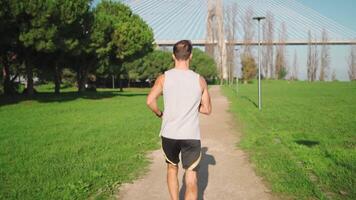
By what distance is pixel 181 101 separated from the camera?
13.9 ft

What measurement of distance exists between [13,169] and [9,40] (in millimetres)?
20918

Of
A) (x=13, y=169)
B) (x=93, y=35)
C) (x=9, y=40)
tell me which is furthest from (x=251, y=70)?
(x=13, y=169)

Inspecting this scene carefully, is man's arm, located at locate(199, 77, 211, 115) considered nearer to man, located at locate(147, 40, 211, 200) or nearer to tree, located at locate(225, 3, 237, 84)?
man, located at locate(147, 40, 211, 200)

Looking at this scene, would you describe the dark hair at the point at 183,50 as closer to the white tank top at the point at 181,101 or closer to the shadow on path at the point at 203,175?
the white tank top at the point at 181,101

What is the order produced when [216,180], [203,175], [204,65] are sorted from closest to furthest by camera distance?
[216,180], [203,175], [204,65]

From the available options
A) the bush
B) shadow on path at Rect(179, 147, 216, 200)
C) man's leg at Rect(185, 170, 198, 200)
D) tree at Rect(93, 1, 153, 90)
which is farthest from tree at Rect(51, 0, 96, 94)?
the bush

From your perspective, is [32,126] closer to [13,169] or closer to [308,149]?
[13,169]

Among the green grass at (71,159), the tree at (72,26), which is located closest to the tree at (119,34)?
the tree at (72,26)

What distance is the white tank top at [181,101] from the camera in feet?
13.9

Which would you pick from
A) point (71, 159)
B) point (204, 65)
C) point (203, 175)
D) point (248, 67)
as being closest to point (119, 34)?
point (71, 159)

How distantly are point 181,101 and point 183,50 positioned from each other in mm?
492

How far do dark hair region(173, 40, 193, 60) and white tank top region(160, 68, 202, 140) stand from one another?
0.45 feet

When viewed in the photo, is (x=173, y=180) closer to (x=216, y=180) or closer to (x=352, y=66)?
(x=216, y=180)

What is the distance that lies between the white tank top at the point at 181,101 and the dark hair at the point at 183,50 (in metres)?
0.14
